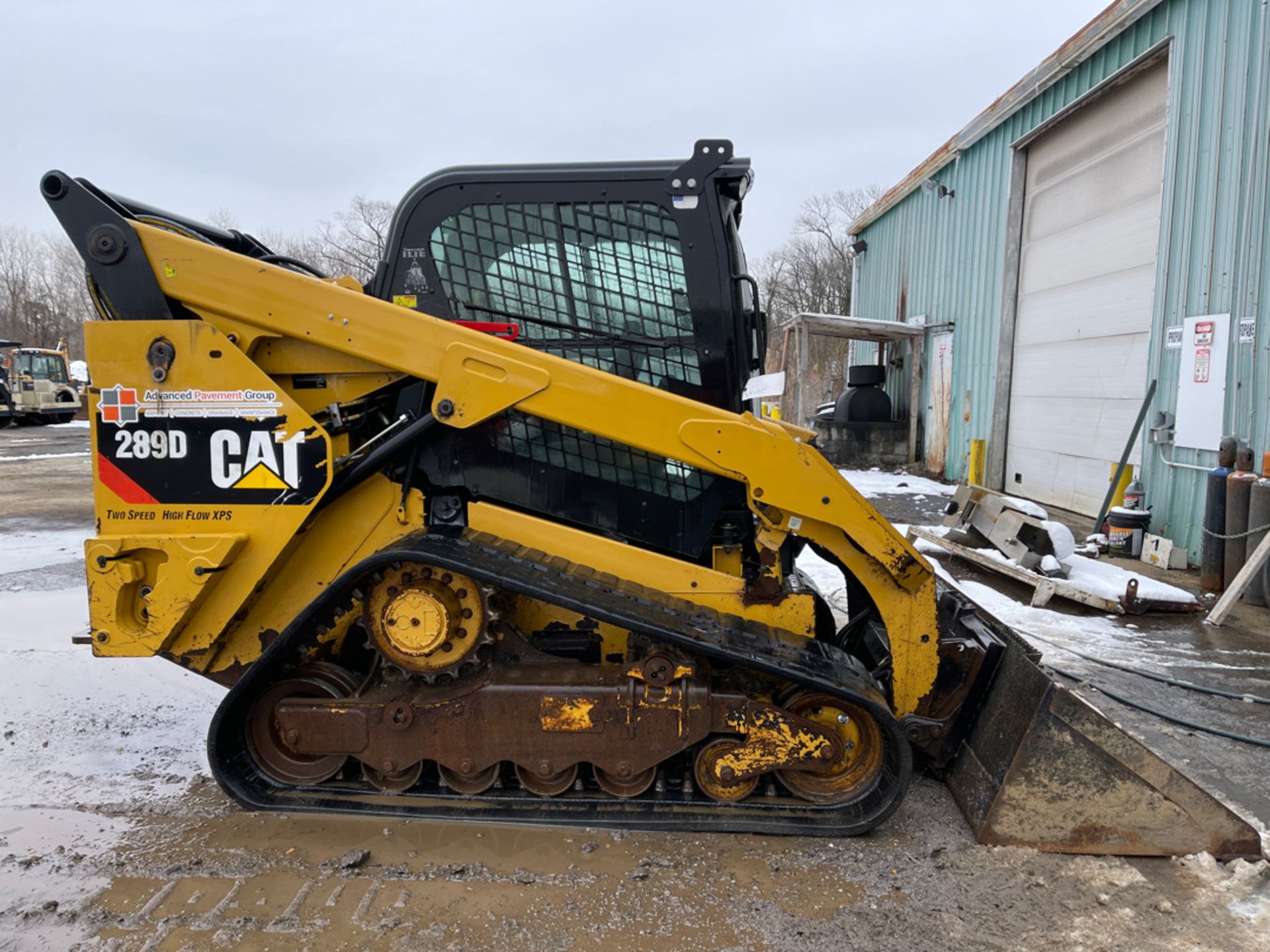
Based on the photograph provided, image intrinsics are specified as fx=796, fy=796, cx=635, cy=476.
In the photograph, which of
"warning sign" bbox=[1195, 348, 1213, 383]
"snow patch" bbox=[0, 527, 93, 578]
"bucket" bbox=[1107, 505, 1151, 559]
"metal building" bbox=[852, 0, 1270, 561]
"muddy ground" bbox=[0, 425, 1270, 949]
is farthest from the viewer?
"bucket" bbox=[1107, 505, 1151, 559]

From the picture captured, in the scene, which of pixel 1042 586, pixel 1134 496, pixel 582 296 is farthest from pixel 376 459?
pixel 1134 496

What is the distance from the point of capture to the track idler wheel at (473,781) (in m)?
3.04

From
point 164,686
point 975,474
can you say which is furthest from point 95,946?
point 975,474


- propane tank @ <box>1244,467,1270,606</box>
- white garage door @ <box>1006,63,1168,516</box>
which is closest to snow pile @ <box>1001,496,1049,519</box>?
propane tank @ <box>1244,467,1270,606</box>

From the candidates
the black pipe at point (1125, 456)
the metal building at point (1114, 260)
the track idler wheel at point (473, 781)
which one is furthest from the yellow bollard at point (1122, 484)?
the track idler wheel at point (473, 781)

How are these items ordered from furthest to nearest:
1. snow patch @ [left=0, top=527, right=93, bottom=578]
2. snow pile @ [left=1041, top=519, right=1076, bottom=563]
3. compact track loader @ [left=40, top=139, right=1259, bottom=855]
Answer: snow patch @ [left=0, top=527, right=93, bottom=578]
snow pile @ [left=1041, top=519, right=1076, bottom=563]
compact track loader @ [left=40, top=139, right=1259, bottom=855]

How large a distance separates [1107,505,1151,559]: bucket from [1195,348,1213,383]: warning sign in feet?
4.24

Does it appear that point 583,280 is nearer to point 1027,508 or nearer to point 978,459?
point 1027,508

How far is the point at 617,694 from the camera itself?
2.89 meters

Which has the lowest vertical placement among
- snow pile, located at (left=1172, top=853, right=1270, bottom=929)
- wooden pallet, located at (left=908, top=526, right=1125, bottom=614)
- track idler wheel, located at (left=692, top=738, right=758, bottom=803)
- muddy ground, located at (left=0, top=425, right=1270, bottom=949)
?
muddy ground, located at (left=0, top=425, right=1270, bottom=949)

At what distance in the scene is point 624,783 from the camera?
3.02 meters

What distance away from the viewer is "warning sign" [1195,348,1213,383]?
7121 millimetres

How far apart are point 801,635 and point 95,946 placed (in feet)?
8.17

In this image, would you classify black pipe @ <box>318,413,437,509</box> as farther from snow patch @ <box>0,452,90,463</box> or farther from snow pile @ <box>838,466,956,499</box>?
snow patch @ <box>0,452,90,463</box>
